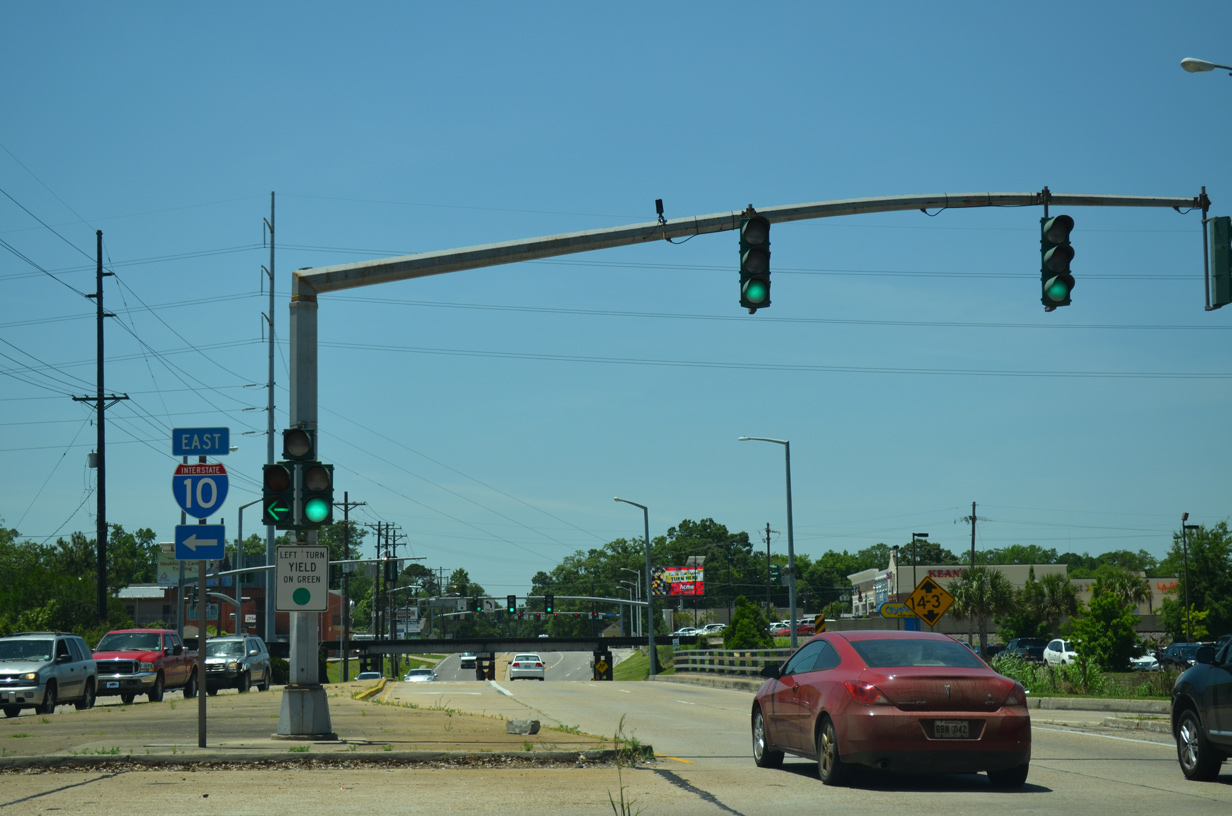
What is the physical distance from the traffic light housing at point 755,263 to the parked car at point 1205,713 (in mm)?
6173

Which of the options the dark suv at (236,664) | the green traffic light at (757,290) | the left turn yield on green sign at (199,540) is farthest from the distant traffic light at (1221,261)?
the dark suv at (236,664)

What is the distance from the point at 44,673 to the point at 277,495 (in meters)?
15.4

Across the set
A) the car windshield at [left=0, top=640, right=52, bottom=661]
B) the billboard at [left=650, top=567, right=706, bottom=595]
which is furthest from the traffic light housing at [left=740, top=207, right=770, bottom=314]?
the billboard at [left=650, top=567, right=706, bottom=595]

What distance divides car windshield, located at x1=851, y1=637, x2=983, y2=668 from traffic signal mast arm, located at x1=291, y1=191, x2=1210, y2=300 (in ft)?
18.9

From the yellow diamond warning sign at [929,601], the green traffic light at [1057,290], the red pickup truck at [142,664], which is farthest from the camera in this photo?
the red pickup truck at [142,664]

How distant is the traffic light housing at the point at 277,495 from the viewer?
13.8 m

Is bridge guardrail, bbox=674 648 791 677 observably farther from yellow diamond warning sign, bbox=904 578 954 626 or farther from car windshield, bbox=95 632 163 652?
car windshield, bbox=95 632 163 652

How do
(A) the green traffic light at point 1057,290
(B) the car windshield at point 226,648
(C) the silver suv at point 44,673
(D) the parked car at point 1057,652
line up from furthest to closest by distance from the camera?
(D) the parked car at point 1057,652 < (B) the car windshield at point 226,648 < (C) the silver suv at point 44,673 < (A) the green traffic light at point 1057,290

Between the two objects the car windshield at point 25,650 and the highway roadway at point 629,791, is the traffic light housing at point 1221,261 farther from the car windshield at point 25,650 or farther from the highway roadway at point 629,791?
the car windshield at point 25,650

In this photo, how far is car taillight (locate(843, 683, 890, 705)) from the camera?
10828mm

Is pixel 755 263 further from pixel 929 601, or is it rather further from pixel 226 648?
pixel 226 648

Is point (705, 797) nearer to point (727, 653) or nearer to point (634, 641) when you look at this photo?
point (727, 653)

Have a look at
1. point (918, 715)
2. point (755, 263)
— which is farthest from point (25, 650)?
point (918, 715)

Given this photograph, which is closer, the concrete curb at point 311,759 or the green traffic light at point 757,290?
the concrete curb at point 311,759
